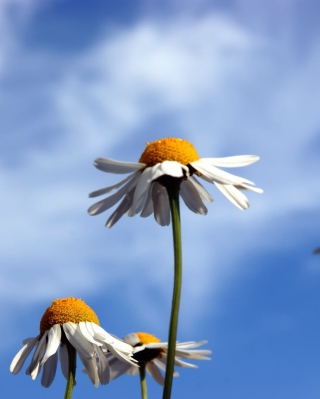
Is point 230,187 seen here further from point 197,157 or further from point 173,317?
point 173,317

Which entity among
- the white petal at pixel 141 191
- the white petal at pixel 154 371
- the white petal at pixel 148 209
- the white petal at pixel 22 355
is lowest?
the white petal at pixel 22 355

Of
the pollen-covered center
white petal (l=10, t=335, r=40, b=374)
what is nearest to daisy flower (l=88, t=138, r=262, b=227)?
the pollen-covered center

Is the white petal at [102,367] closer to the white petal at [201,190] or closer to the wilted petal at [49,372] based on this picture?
the wilted petal at [49,372]

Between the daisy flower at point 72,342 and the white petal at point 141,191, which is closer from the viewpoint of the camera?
the white petal at point 141,191

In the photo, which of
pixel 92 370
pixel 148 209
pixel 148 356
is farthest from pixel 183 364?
pixel 148 209

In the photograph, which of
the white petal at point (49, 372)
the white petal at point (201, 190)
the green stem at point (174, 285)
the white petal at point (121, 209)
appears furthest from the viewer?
the white petal at point (49, 372)

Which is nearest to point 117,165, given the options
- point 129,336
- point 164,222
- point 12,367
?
point 164,222

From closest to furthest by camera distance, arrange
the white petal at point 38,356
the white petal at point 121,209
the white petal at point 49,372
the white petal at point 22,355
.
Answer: the white petal at point 121,209 → the white petal at point 38,356 → the white petal at point 22,355 → the white petal at point 49,372

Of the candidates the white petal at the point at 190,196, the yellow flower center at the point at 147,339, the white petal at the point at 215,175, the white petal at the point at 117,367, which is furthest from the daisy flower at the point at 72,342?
the white petal at the point at 215,175
